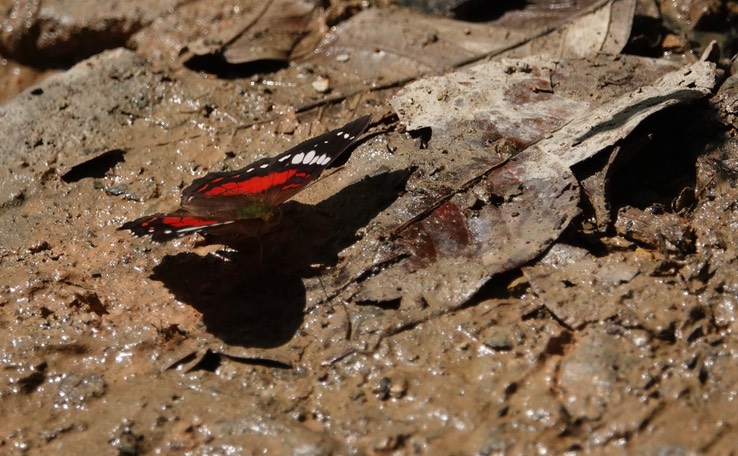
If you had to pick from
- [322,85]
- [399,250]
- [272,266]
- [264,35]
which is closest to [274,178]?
[272,266]

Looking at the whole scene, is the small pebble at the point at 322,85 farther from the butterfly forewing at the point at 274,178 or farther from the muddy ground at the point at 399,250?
the butterfly forewing at the point at 274,178

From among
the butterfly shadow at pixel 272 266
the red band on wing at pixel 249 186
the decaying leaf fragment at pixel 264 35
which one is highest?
the decaying leaf fragment at pixel 264 35

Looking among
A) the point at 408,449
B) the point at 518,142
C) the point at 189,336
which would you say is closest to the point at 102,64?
the point at 189,336

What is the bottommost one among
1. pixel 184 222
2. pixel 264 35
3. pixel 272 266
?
pixel 272 266

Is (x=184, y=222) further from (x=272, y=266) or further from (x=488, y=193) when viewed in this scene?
(x=488, y=193)

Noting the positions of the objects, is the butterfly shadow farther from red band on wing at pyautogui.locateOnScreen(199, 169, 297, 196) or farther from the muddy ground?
red band on wing at pyautogui.locateOnScreen(199, 169, 297, 196)

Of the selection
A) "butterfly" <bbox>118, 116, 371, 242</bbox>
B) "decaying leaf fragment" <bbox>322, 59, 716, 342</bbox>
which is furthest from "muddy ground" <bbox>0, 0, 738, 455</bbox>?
"butterfly" <bbox>118, 116, 371, 242</bbox>

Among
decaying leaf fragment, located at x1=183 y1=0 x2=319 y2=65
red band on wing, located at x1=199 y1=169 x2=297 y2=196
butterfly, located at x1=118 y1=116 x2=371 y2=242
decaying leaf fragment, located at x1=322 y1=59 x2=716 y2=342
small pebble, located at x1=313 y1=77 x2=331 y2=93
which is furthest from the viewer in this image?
decaying leaf fragment, located at x1=183 y1=0 x2=319 y2=65

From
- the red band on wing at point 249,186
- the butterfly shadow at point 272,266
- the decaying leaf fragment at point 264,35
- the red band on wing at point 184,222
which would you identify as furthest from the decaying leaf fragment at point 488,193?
the decaying leaf fragment at point 264,35
